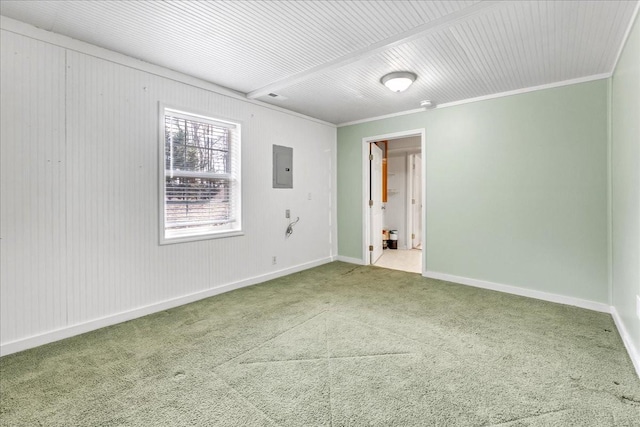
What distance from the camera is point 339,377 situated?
1988 millimetres

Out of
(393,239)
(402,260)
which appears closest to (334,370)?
(402,260)

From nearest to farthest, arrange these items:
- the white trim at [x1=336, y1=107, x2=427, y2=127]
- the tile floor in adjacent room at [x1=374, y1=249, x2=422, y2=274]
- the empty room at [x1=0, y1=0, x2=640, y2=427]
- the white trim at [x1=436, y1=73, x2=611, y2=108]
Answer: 1. the empty room at [x1=0, y1=0, x2=640, y2=427]
2. the white trim at [x1=436, y1=73, x2=611, y2=108]
3. the white trim at [x1=336, y1=107, x2=427, y2=127]
4. the tile floor in adjacent room at [x1=374, y1=249, x2=422, y2=274]

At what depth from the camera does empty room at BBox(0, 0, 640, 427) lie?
6.23 feet

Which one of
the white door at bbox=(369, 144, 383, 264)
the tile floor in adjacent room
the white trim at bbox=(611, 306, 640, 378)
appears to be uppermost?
the white door at bbox=(369, 144, 383, 264)

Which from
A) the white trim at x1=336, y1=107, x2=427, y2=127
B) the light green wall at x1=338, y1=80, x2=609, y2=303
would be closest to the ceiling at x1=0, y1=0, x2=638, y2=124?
the light green wall at x1=338, y1=80, x2=609, y2=303

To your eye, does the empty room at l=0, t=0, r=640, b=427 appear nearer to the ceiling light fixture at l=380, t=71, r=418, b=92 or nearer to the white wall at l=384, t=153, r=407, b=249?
the ceiling light fixture at l=380, t=71, r=418, b=92

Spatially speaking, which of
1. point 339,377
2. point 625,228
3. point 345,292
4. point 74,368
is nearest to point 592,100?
point 625,228

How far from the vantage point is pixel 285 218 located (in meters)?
4.58

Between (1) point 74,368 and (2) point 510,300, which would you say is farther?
(2) point 510,300

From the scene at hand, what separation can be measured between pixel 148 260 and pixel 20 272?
0.94 metres

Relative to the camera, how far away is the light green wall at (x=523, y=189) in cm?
322

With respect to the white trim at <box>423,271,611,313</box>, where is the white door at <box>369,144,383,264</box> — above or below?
above

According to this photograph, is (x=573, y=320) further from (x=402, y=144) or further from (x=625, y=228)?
(x=402, y=144)

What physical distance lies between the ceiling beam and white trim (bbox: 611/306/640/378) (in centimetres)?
262
